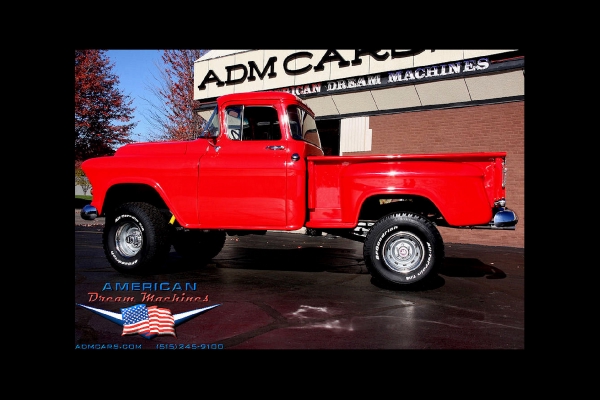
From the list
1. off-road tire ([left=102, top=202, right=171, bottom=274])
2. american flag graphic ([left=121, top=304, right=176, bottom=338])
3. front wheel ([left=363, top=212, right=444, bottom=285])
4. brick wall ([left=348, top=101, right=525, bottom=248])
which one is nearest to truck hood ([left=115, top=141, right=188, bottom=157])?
off-road tire ([left=102, top=202, right=171, bottom=274])

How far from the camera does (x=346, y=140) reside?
12.4 meters

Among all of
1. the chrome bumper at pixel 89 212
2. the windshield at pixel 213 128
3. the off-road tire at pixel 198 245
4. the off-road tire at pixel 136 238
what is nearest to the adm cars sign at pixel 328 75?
the windshield at pixel 213 128

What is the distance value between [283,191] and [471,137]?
7016mm

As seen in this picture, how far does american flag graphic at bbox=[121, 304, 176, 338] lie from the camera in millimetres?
3279

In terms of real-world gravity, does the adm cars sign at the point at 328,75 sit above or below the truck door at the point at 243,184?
above

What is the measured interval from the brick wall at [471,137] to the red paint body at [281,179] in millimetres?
5447

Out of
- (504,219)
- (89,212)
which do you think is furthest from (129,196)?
(504,219)

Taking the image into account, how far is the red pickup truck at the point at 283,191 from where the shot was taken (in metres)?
4.67

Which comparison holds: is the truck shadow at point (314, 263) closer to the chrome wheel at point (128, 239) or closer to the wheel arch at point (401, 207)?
the chrome wheel at point (128, 239)

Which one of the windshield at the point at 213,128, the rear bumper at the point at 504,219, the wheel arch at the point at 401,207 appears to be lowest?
the rear bumper at the point at 504,219

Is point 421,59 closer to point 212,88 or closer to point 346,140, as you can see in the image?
point 346,140

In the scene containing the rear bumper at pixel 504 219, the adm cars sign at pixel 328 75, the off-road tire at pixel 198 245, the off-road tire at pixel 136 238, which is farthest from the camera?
the adm cars sign at pixel 328 75

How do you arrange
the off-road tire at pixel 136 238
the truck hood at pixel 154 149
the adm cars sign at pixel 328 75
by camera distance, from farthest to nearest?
the adm cars sign at pixel 328 75, the truck hood at pixel 154 149, the off-road tire at pixel 136 238
